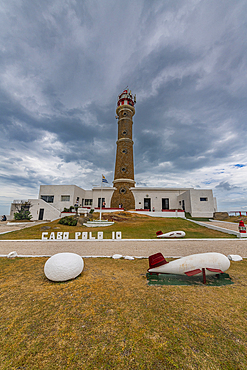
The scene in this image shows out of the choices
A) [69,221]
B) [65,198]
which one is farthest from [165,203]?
[69,221]

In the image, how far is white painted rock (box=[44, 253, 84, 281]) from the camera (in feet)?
17.3

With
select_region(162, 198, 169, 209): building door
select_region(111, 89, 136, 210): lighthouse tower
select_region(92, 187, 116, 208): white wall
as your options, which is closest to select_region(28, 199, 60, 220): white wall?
select_region(92, 187, 116, 208): white wall

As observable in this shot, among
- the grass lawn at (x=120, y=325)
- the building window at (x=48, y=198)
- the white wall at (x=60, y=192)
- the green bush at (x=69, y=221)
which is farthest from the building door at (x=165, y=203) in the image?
the grass lawn at (x=120, y=325)

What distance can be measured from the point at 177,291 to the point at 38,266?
5.70 meters

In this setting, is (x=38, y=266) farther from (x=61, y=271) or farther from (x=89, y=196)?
(x=89, y=196)

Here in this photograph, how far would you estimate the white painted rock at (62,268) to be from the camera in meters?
5.29

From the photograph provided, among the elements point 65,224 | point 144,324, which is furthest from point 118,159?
point 144,324

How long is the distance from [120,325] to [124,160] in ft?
111

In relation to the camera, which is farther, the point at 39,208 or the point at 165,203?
the point at 165,203

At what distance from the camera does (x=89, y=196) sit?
40.9m

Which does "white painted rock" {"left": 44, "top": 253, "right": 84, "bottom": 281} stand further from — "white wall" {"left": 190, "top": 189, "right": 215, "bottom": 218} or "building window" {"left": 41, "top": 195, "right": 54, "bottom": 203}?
"building window" {"left": 41, "top": 195, "right": 54, "bottom": 203}

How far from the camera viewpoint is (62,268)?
5328mm

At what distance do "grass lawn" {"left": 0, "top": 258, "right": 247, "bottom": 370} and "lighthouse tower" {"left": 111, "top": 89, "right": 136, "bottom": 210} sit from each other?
29723 millimetres

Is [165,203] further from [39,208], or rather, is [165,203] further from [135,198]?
[39,208]
